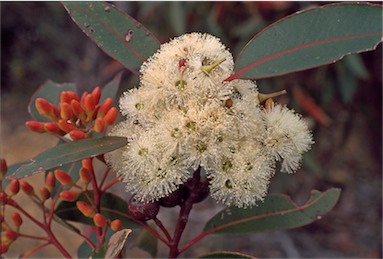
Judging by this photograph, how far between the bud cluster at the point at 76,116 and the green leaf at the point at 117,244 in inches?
5.5

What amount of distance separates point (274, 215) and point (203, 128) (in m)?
0.30

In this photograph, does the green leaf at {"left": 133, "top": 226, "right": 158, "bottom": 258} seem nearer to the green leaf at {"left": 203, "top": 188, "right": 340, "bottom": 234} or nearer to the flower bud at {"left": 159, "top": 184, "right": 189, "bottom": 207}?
the green leaf at {"left": 203, "top": 188, "right": 340, "bottom": 234}

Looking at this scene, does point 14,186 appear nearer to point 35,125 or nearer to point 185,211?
point 35,125

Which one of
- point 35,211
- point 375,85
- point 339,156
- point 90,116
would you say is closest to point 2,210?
point 90,116

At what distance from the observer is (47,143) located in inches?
144

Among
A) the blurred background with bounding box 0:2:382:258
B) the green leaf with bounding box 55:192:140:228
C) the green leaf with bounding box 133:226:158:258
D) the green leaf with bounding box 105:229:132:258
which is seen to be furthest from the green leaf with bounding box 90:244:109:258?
the blurred background with bounding box 0:2:382:258

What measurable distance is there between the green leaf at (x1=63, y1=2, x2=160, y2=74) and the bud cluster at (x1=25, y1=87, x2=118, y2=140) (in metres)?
0.07

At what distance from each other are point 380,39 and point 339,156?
2.74 m

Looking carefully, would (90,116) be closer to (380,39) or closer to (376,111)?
(380,39)

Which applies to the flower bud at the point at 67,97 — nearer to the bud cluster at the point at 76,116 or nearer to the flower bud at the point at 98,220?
the bud cluster at the point at 76,116

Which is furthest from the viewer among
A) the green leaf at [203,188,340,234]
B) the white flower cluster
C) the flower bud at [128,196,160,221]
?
the green leaf at [203,188,340,234]

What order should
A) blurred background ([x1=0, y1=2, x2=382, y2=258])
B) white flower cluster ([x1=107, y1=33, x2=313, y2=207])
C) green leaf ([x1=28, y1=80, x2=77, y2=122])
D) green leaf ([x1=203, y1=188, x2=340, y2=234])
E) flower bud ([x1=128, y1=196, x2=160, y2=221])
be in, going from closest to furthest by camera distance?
white flower cluster ([x1=107, y1=33, x2=313, y2=207]) → flower bud ([x1=128, y1=196, x2=160, y2=221]) → green leaf ([x1=203, y1=188, x2=340, y2=234]) → green leaf ([x1=28, y1=80, x2=77, y2=122]) → blurred background ([x1=0, y1=2, x2=382, y2=258])

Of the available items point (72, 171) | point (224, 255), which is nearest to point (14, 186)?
point (72, 171)

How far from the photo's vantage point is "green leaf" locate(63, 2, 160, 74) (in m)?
0.83
